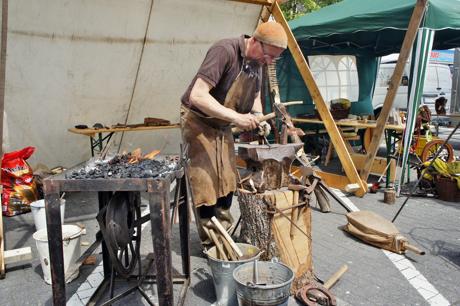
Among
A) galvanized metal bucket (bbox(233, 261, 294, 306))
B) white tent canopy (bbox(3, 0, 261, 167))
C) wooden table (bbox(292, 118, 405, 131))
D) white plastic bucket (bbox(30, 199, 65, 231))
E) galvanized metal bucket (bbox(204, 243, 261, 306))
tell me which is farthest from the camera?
wooden table (bbox(292, 118, 405, 131))

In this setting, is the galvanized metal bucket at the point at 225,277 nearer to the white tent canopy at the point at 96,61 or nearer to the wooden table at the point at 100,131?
the wooden table at the point at 100,131

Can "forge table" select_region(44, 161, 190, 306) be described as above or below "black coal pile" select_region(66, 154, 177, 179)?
below

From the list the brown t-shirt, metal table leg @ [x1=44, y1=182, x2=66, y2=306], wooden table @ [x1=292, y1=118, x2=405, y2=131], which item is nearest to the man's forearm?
the brown t-shirt

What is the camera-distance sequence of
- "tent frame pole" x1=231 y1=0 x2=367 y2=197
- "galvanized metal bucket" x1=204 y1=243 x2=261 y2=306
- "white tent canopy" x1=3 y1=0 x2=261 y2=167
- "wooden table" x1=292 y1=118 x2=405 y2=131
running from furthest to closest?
1. "wooden table" x1=292 y1=118 x2=405 y2=131
2. "tent frame pole" x1=231 y1=0 x2=367 y2=197
3. "white tent canopy" x1=3 y1=0 x2=261 y2=167
4. "galvanized metal bucket" x1=204 y1=243 x2=261 y2=306

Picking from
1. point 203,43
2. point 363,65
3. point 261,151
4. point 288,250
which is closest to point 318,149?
point 363,65

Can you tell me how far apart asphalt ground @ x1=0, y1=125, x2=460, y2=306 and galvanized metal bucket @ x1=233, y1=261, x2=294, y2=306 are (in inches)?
14.3

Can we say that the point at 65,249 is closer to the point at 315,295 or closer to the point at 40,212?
the point at 40,212

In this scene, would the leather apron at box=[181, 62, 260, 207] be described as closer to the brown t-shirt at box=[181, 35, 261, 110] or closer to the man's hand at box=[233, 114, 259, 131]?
the brown t-shirt at box=[181, 35, 261, 110]

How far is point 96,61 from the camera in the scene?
526cm

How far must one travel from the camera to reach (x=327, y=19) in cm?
676

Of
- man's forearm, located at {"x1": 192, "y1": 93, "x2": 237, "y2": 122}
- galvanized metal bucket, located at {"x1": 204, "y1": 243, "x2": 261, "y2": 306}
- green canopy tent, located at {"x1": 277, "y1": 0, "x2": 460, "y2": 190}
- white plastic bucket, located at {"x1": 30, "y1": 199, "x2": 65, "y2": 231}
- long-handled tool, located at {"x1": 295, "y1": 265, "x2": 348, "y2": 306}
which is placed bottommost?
long-handled tool, located at {"x1": 295, "y1": 265, "x2": 348, "y2": 306}

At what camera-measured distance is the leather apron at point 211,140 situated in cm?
319

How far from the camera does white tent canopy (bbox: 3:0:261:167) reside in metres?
4.69

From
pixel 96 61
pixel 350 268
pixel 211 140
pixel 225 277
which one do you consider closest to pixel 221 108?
pixel 211 140
